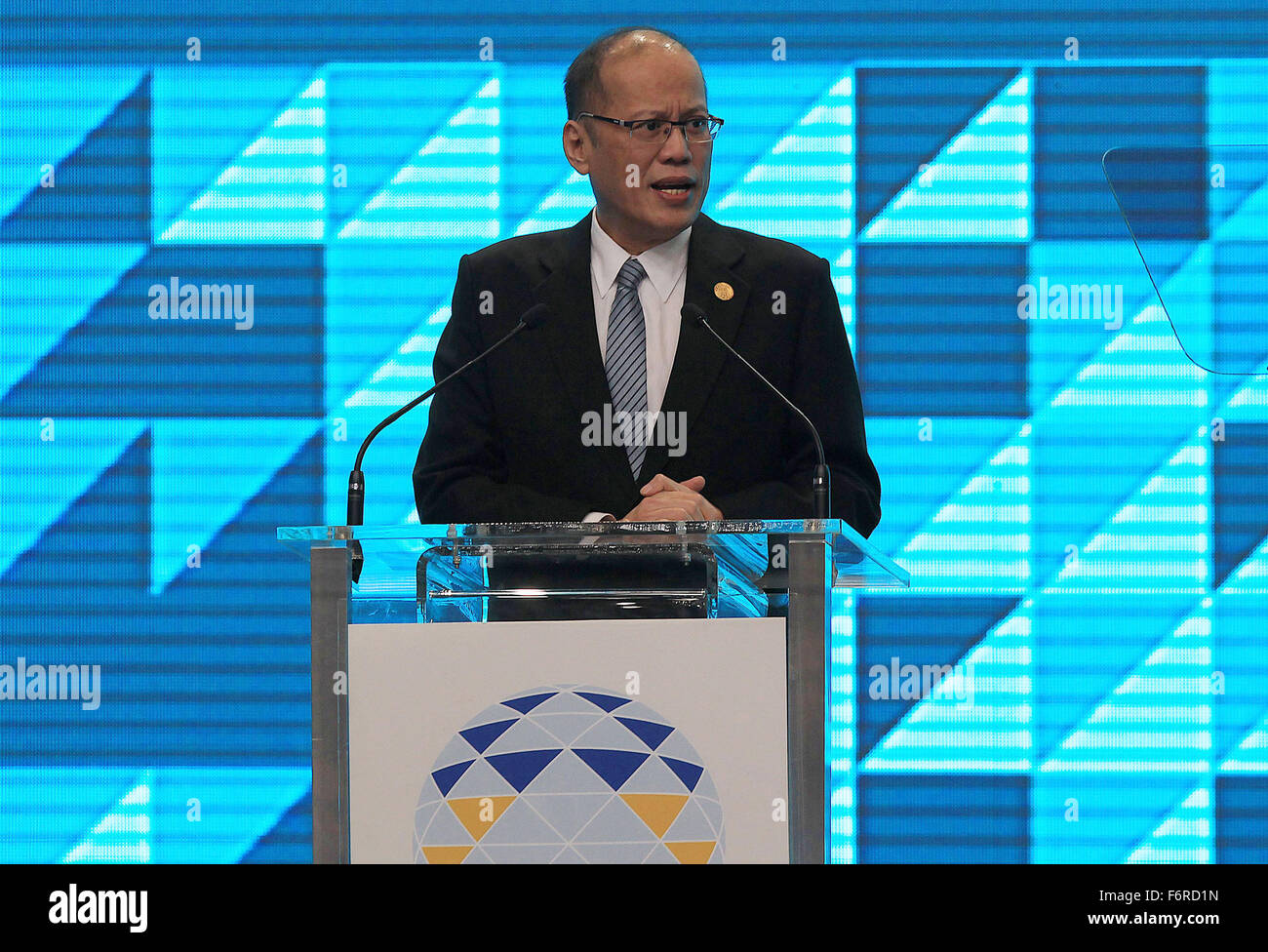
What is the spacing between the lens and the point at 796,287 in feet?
9.97

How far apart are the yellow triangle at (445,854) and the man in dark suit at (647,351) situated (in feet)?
3.69

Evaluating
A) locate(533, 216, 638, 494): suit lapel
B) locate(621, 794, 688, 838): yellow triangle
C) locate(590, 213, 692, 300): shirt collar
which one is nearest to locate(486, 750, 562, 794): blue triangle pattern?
locate(621, 794, 688, 838): yellow triangle

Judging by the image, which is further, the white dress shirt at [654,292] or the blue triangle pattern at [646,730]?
the white dress shirt at [654,292]

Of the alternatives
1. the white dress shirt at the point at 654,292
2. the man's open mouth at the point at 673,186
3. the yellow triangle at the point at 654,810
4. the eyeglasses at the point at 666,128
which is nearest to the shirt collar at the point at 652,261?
the white dress shirt at the point at 654,292

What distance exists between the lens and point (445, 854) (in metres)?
1.73

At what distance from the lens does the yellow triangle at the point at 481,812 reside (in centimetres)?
172

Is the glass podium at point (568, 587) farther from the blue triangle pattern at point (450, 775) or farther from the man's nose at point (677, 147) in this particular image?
the man's nose at point (677, 147)

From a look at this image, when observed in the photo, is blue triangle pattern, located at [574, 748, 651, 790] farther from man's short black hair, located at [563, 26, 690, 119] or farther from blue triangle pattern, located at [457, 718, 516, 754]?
man's short black hair, located at [563, 26, 690, 119]

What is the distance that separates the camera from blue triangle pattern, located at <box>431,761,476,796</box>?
1.74 metres

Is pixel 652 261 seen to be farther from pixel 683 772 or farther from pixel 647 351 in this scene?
pixel 683 772
